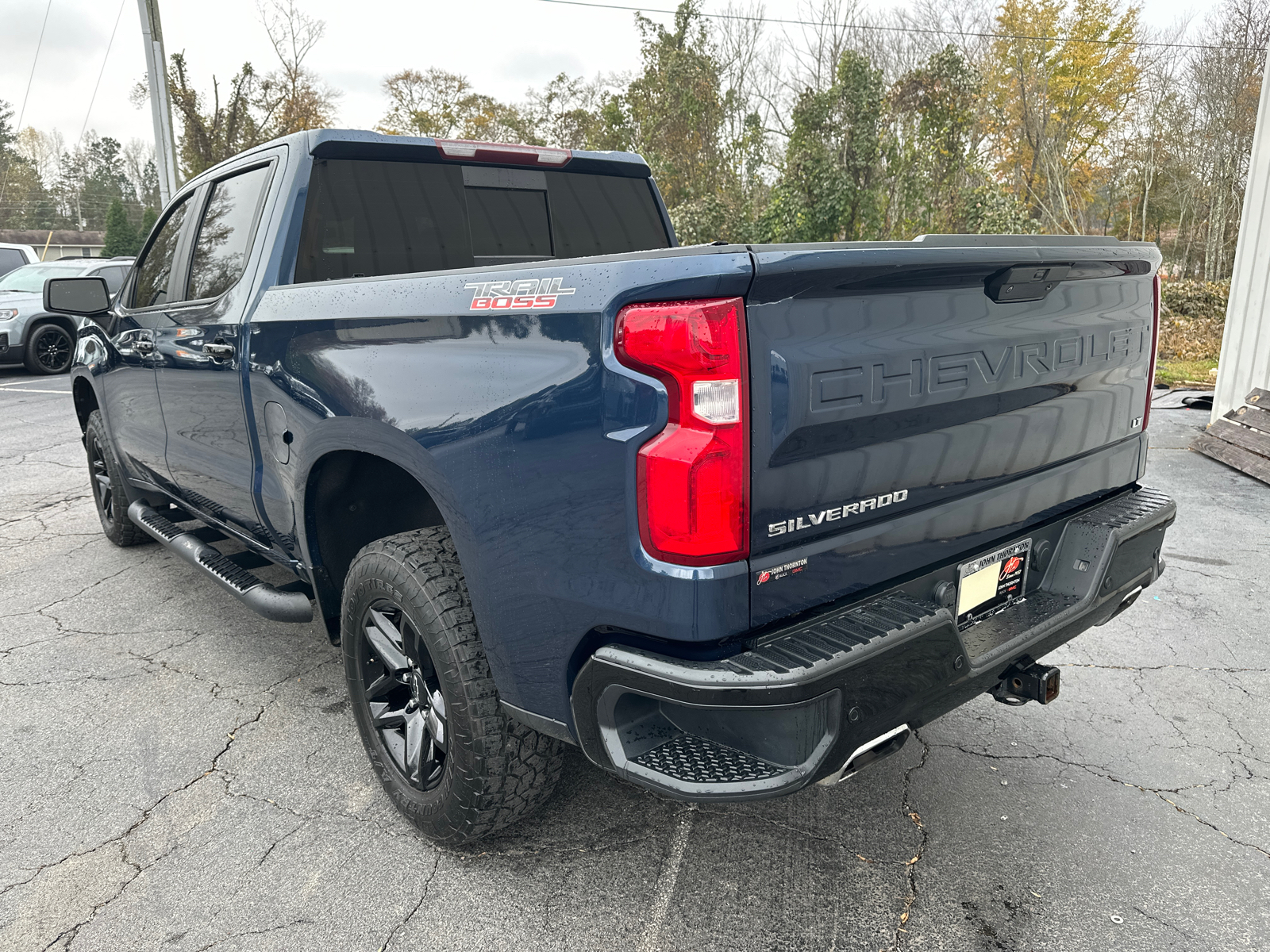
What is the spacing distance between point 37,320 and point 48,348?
0.49 m

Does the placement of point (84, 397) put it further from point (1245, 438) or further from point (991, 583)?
point (1245, 438)

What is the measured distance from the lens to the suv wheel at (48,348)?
531 inches

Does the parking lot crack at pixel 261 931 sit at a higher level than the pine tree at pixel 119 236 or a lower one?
lower

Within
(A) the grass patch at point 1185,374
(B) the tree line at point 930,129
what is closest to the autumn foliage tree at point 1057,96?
(B) the tree line at point 930,129

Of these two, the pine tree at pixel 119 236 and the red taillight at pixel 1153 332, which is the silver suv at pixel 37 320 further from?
the pine tree at pixel 119 236

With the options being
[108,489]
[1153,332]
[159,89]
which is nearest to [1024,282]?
[1153,332]

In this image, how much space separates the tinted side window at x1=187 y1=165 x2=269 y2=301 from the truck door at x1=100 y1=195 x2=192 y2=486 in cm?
23

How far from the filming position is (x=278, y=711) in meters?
3.32

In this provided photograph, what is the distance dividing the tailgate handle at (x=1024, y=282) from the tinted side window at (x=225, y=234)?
2508 millimetres

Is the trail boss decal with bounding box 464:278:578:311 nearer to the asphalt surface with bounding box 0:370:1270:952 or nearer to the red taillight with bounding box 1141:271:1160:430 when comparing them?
the asphalt surface with bounding box 0:370:1270:952

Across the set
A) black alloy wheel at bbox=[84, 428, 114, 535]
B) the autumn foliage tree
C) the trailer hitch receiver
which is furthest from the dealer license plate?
the autumn foliage tree

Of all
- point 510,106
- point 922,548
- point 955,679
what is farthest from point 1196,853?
point 510,106

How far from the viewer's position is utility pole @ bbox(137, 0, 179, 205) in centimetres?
1811

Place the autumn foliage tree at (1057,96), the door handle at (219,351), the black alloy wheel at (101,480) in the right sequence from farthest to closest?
the autumn foliage tree at (1057,96) < the black alloy wheel at (101,480) < the door handle at (219,351)
